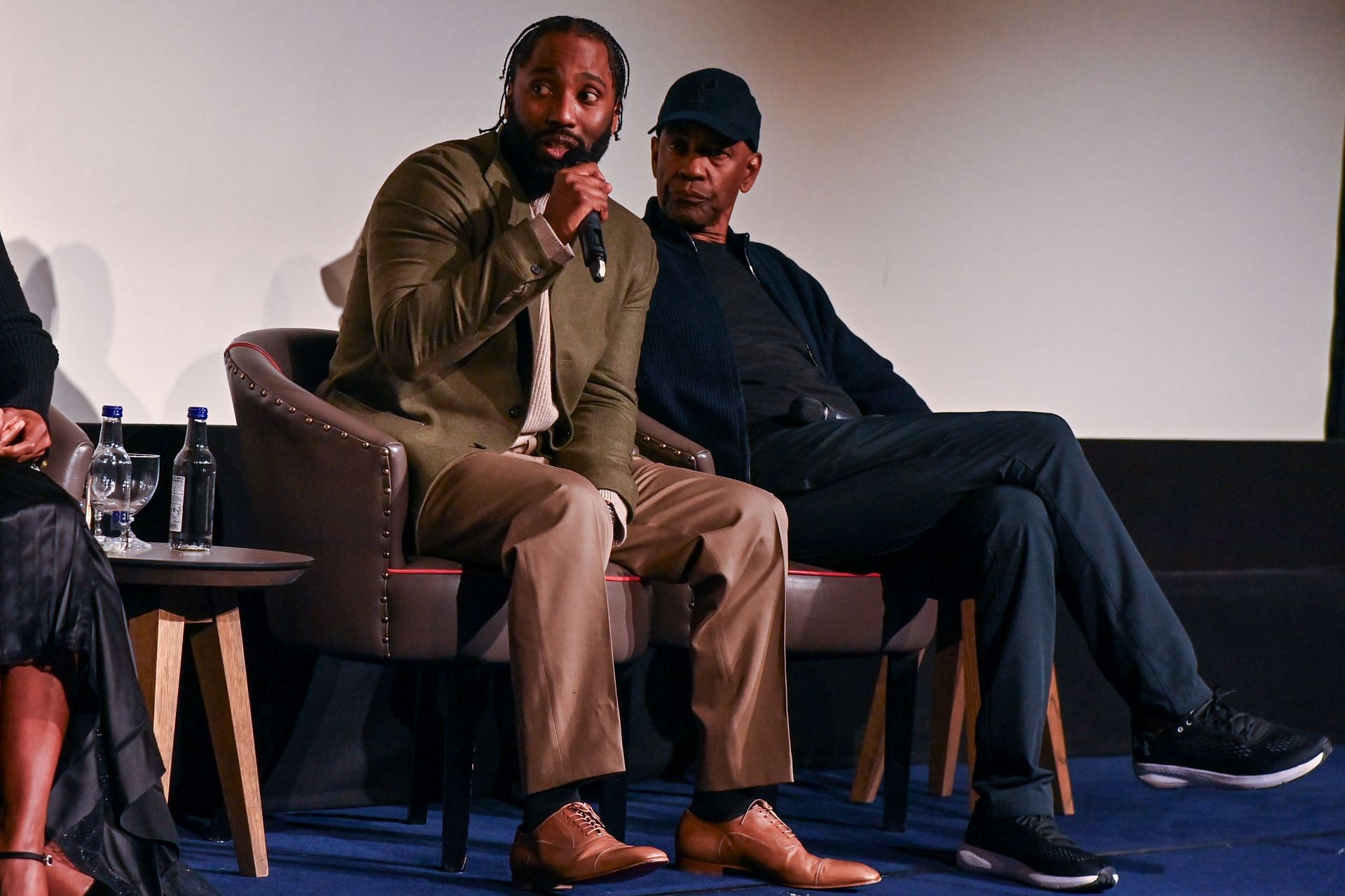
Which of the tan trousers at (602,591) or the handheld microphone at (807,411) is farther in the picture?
the handheld microphone at (807,411)

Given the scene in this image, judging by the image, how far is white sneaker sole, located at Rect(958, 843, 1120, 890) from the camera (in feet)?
7.66

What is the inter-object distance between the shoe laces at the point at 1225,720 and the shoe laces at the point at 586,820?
101 cm

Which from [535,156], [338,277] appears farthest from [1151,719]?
[338,277]

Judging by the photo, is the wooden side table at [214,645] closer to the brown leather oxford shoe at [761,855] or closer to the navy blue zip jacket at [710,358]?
the brown leather oxford shoe at [761,855]

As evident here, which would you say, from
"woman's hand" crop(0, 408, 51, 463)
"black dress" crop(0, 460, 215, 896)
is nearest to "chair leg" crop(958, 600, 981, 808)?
"black dress" crop(0, 460, 215, 896)

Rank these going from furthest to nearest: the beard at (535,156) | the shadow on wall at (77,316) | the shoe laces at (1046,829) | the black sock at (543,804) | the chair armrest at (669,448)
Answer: the chair armrest at (669,448) → the shadow on wall at (77,316) → the beard at (535,156) → the shoe laces at (1046,829) → the black sock at (543,804)

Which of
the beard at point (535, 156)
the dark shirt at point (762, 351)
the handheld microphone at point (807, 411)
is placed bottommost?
the handheld microphone at point (807, 411)

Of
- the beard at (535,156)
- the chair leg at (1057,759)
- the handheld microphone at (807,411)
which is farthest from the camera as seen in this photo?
the chair leg at (1057,759)

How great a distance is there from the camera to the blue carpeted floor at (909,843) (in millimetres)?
2273

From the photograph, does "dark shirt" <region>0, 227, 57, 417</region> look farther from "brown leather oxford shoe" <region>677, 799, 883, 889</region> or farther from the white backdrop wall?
"brown leather oxford shoe" <region>677, 799, 883, 889</region>

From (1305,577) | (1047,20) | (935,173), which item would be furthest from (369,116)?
(1305,577)

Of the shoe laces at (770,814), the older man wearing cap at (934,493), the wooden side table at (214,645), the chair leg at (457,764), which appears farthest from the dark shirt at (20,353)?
the shoe laces at (770,814)

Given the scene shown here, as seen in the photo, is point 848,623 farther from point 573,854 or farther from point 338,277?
point 338,277

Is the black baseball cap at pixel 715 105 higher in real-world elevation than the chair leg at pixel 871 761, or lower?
higher
